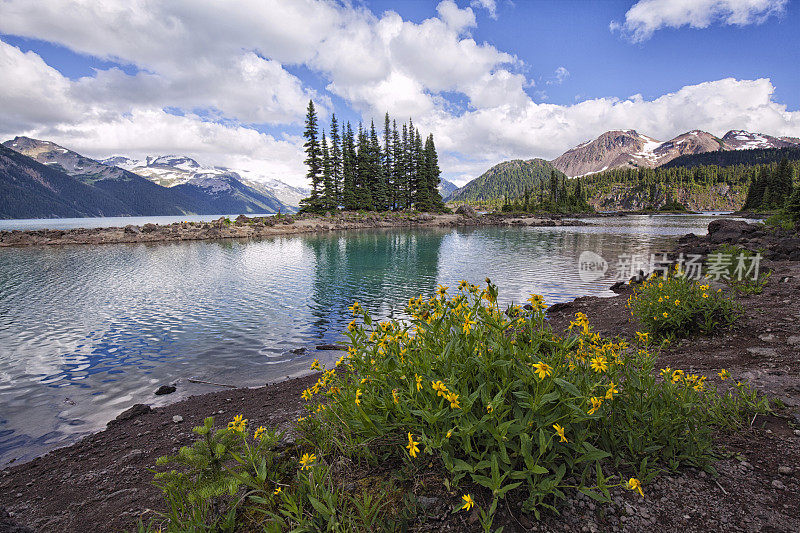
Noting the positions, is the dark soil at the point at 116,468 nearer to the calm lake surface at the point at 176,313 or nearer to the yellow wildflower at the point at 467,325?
the calm lake surface at the point at 176,313

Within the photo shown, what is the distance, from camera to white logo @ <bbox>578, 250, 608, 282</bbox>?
24.6 metres

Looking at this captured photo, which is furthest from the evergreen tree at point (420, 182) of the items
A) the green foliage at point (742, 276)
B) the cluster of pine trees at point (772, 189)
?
the cluster of pine trees at point (772, 189)

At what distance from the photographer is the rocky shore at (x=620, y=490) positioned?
9.70 ft

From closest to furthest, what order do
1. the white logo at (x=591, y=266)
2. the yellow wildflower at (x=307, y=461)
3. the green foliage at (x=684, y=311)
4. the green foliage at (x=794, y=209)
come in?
the yellow wildflower at (x=307, y=461)
the green foliage at (x=684, y=311)
the white logo at (x=591, y=266)
the green foliage at (x=794, y=209)

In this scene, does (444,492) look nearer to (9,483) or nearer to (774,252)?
(9,483)

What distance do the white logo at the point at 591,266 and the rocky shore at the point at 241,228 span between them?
4751cm

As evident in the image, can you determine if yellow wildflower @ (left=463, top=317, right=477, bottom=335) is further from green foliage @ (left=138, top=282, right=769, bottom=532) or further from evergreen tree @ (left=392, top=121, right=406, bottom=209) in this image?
evergreen tree @ (left=392, top=121, right=406, bottom=209)

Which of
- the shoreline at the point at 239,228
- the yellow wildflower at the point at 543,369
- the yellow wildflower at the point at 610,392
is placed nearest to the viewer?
the yellow wildflower at the point at 543,369

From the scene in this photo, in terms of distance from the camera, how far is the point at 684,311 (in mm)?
7867

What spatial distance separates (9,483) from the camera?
18.9 feet

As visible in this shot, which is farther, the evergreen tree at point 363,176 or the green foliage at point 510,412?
the evergreen tree at point 363,176

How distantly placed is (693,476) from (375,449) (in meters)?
3.17

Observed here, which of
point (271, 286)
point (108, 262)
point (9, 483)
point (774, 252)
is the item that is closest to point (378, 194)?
point (108, 262)

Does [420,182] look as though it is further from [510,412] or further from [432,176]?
[510,412]
